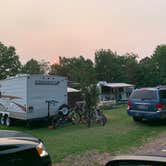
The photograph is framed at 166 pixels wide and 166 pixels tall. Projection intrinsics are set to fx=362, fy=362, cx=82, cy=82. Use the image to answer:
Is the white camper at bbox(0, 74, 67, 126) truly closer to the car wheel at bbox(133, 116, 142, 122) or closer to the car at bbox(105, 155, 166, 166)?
the car wheel at bbox(133, 116, 142, 122)

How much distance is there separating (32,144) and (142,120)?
1329cm

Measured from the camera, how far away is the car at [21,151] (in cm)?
467

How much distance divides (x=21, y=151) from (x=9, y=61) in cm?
6443

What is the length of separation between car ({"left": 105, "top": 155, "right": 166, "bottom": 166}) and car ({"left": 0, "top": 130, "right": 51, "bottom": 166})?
6.55 feet

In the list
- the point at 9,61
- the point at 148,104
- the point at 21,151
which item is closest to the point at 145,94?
the point at 148,104

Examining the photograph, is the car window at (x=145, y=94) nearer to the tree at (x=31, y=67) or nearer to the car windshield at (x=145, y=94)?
the car windshield at (x=145, y=94)

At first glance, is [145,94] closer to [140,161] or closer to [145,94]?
[145,94]

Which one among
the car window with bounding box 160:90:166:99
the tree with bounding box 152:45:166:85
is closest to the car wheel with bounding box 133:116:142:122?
the car window with bounding box 160:90:166:99

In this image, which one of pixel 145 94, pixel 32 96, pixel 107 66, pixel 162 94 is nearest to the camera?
pixel 162 94

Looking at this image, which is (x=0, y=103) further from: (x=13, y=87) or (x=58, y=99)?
(x=58, y=99)

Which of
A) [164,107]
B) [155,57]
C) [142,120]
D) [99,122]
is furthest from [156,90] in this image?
[155,57]

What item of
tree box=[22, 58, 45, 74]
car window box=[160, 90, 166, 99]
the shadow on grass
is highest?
tree box=[22, 58, 45, 74]

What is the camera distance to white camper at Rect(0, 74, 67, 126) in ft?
60.4

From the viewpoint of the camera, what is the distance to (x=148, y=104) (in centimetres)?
1655
